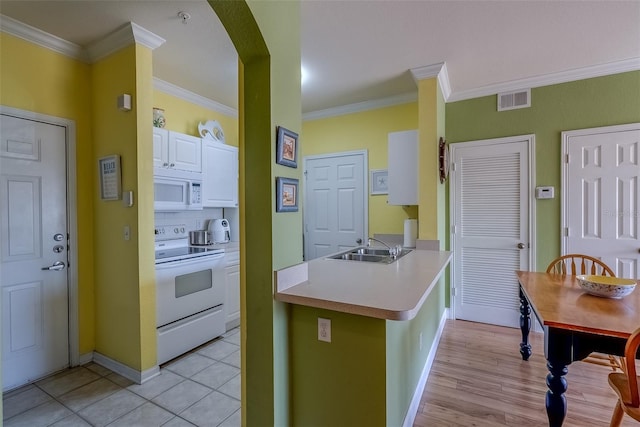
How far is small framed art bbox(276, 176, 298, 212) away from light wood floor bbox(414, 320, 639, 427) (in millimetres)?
1562

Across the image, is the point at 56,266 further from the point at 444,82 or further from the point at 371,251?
the point at 444,82

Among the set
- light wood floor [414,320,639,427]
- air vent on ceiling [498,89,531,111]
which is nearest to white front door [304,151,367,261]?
air vent on ceiling [498,89,531,111]

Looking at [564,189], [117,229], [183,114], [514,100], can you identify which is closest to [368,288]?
[117,229]

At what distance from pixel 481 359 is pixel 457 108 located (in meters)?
2.65

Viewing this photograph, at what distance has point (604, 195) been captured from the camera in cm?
284

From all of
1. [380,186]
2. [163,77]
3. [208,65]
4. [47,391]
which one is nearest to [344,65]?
[208,65]

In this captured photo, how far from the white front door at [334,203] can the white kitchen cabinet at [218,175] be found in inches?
40.4

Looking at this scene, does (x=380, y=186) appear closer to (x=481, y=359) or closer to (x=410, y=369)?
(x=481, y=359)

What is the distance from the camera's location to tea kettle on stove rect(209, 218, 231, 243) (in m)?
3.64

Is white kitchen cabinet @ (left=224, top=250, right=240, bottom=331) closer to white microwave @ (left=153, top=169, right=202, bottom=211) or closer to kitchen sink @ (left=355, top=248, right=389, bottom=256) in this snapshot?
white microwave @ (left=153, top=169, right=202, bottom=211)

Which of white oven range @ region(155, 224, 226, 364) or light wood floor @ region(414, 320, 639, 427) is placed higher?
white oven range @ region(155, 224, 226, 364)

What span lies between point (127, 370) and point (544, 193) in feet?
13.6

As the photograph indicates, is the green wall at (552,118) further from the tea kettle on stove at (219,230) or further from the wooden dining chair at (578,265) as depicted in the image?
the tea kettle on stove at (219,230)

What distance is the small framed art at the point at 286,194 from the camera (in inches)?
57.9
